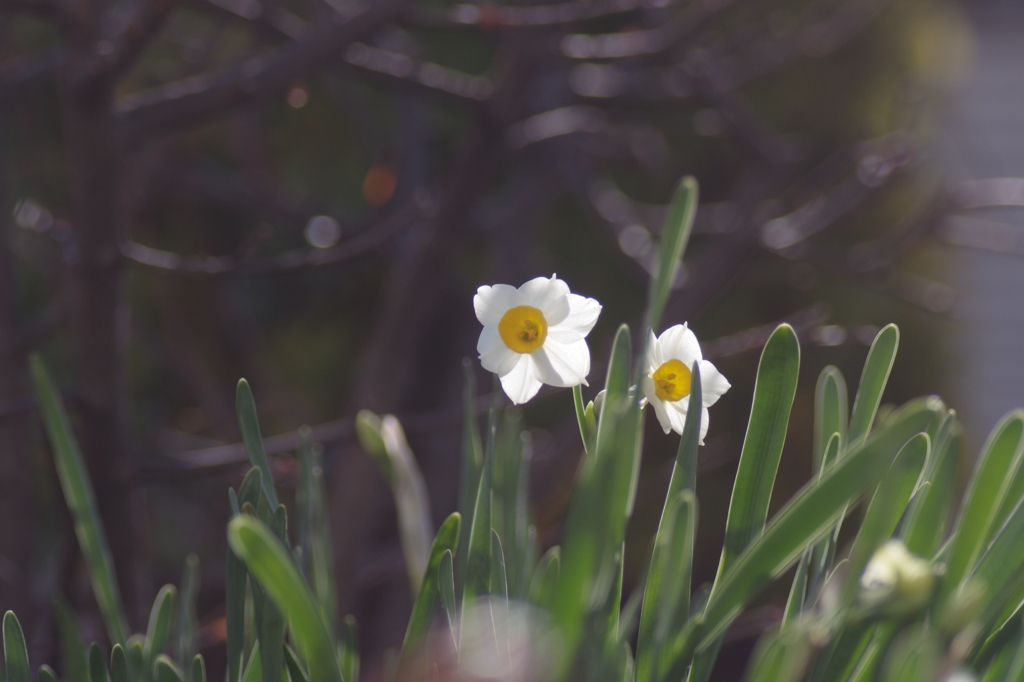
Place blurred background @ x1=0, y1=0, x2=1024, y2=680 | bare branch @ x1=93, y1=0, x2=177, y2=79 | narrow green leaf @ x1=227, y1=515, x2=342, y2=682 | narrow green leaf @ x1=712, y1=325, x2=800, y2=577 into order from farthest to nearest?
blurred background @ x1=0, y1=0, x2=1024, y2=680 < bare branch @ x1=93, y1=0, x2=177, y2=79 < narrow green leaf @ x1=712, y1=325, x2=800, y2=577 < narrow green leaf @ x1=227, y1=515, x2=342, y2=682

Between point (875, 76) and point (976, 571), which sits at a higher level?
point (875, 76)

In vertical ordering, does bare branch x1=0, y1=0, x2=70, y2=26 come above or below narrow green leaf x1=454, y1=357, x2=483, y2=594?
above

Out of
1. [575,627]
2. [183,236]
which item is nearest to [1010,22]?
[183,236]

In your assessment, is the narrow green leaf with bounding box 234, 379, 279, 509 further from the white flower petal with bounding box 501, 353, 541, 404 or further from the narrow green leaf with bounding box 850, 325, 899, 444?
the narrow green leaf with bounding box 850, 325, 899, 444

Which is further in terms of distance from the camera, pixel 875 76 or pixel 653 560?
pixel 875 76

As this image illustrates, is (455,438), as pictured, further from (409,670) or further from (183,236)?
(409,670)

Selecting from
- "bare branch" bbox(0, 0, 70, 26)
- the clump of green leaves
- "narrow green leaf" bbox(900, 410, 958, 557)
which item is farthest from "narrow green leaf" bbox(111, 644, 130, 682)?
"bare branch" bbox(0, 0, 70, 26)

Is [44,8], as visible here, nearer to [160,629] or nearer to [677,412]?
[160,629]
